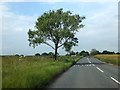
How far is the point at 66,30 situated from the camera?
69.6 metres

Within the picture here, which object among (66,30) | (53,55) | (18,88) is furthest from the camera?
(53,55)

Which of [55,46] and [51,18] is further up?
[51,18]

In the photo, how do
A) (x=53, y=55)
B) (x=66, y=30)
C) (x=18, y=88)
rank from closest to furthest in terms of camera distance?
(x=18, y=88), (x=66, y=30), (x=53, y=55)

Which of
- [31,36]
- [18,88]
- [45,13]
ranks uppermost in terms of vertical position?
[45,13]

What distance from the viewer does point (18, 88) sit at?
12820 mm

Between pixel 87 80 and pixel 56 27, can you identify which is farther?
pixel 56 27

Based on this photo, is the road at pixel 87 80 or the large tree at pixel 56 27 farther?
the large tree at pixel 56 27

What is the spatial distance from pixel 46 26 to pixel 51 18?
220cm

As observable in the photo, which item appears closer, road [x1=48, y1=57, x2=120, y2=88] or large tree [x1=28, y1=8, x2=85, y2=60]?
road [x1=48, y1=57, x2=120, y2=88]

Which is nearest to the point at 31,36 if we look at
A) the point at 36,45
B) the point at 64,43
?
the point at 36,45

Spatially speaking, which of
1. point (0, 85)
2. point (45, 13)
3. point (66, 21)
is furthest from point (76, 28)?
point (0, 85)

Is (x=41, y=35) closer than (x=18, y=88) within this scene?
No

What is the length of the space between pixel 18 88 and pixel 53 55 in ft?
201

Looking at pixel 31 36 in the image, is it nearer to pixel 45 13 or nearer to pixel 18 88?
pixel 45 13
